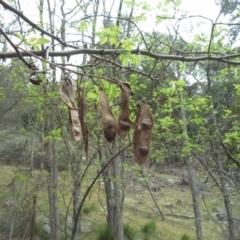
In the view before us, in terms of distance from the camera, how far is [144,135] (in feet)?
3.76

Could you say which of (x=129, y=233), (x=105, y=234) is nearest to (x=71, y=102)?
(x=105, y=234)

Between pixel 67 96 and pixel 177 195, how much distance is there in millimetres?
12849

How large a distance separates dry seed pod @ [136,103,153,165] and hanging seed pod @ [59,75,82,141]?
198mm

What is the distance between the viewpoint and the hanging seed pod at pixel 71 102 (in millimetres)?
1052

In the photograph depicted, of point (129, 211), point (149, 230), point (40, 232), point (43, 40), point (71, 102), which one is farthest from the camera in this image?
point (129, 211)

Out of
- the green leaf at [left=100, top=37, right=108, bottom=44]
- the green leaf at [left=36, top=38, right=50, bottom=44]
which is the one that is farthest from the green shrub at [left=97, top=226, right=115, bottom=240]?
the green leaf at [left=36, top=38, right=50, bottom=44]

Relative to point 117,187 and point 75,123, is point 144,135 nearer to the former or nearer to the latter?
point 75,123

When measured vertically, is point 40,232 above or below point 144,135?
below

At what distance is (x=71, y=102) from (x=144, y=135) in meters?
0.26

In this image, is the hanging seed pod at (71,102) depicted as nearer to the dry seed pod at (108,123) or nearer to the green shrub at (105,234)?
the dry seed pod at (108,123)

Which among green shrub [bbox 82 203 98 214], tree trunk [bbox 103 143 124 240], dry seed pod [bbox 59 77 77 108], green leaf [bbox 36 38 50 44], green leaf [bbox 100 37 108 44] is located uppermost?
green leaf [bbox 100 37 108 44]

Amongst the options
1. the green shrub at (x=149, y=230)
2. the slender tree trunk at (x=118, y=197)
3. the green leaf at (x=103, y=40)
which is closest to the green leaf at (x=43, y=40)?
the green leaf at (x=103, y=40)

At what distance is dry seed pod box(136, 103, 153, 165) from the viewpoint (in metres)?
1.14

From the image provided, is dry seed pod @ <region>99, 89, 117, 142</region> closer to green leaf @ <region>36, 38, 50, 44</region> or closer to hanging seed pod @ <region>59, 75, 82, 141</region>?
hanging seed pod @ <region>59, 75, 82, 141</region>
